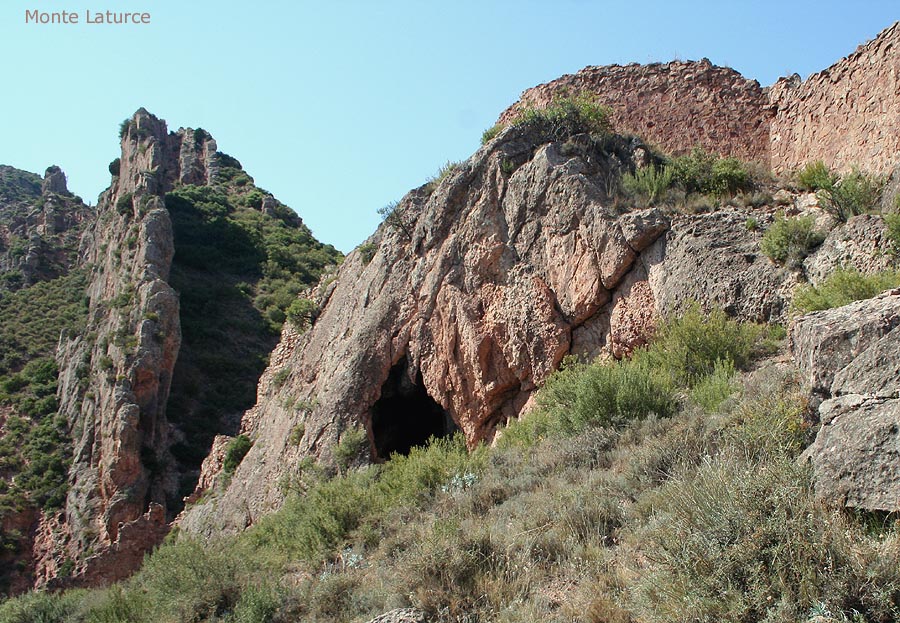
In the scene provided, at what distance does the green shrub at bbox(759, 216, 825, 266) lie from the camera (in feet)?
30.5

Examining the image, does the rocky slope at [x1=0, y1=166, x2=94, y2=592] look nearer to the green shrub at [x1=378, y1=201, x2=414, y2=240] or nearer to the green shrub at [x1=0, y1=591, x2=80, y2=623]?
the green shrub at [x1=0, y1=591, x2=80, y2=623]

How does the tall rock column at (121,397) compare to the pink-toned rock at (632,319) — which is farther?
the tall rock column at (121,397)

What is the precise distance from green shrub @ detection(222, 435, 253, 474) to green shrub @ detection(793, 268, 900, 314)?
14074 millimetres

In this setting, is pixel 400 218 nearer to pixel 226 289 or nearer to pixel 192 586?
pixel 192 586

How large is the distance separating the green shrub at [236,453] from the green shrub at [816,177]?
44.9 feet

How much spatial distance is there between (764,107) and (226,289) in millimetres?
33942

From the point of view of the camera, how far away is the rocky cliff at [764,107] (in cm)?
1077

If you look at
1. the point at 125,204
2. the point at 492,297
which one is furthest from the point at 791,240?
the point at 125,204

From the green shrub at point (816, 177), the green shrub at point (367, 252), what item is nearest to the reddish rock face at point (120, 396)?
the green shrub at point (367, 252)

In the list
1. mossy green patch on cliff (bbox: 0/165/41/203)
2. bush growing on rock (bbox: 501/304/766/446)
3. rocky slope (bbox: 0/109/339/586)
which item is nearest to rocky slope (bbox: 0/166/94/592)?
rocky slope (bbox: 0/109/339/586)

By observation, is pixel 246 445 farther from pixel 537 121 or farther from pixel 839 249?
pixel 839 249

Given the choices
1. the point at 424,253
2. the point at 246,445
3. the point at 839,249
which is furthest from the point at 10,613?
the point at 839,249

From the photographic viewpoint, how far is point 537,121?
44.8 ft

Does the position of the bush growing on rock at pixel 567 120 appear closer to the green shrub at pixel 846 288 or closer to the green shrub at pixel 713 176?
the green shrub at pixel 713 176
